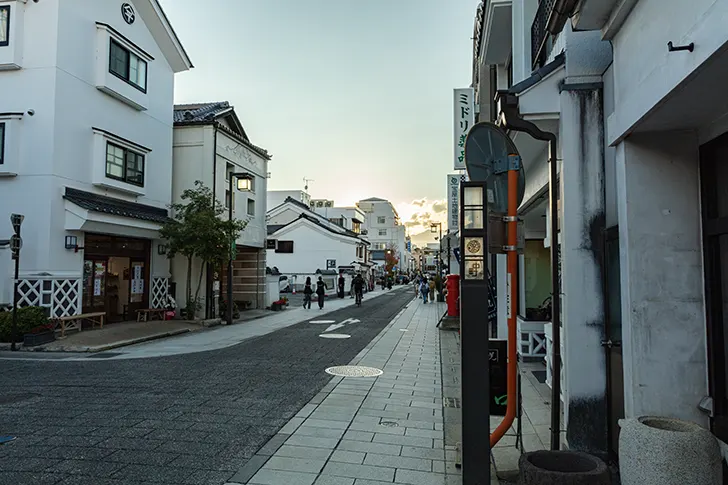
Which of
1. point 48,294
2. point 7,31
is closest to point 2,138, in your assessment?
point 7,31

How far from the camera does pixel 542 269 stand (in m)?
11.8

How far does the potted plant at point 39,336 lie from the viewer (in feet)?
43.0

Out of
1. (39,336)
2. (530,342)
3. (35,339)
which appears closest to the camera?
(530,342)

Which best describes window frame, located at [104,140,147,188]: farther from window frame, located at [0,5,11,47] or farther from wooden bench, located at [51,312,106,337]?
wooden bench, located at [51,312,106,337]

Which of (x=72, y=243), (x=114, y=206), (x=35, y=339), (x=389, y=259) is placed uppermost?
(x=389, y=259)

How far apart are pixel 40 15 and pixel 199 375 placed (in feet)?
40.2

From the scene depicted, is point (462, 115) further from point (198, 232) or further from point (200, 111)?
point (200, 111)

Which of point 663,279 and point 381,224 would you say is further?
point 381,224

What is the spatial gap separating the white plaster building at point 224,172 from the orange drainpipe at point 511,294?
18.0m

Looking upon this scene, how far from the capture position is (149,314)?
754 inches

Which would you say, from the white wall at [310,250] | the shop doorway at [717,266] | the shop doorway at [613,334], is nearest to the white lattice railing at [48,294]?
the shop doorway at [613,334]

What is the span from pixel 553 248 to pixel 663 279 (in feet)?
3.38

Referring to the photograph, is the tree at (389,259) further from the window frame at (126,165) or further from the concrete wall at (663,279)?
the concrete wall at (663,279)

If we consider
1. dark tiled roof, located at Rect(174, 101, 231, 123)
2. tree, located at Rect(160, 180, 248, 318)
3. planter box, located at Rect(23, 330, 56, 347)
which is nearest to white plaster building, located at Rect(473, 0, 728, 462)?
planter box, located at Rect(23, 330, 56, 347)
